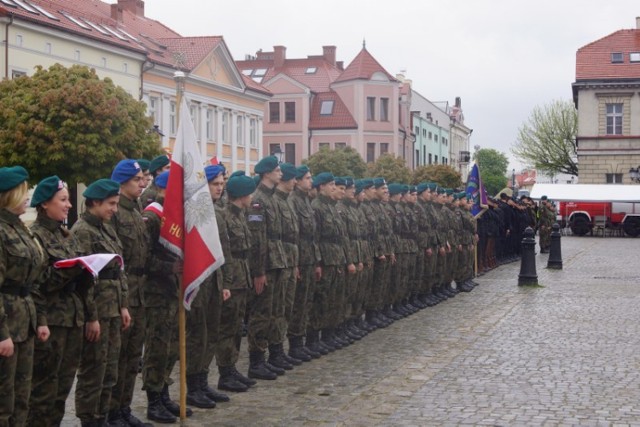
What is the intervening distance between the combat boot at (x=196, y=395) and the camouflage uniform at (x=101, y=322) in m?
1.37

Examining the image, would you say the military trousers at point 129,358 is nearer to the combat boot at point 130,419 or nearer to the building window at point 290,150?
the combat boot at point 130,419

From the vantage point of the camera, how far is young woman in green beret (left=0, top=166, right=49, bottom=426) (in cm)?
558

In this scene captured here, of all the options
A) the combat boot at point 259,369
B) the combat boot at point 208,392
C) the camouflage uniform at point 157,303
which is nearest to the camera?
the camouflage uniform at point 157,303

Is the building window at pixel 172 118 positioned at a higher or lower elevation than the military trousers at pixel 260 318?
higher

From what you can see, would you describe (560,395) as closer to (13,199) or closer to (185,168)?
(185,168)

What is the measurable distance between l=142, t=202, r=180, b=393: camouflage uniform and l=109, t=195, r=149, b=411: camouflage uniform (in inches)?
6.0

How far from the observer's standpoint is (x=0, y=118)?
26.7m

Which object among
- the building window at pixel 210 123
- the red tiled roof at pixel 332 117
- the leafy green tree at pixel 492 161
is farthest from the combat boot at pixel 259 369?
the leafy green tree at pixel 492 161

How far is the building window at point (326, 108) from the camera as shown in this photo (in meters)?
73.2

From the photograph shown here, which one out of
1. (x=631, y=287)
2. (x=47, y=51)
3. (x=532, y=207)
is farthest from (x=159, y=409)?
(x=47, y=51)

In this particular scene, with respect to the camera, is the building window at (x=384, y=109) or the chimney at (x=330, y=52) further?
the chimney at (x=330, y=52)

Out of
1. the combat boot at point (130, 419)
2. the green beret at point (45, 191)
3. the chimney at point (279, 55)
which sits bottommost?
the combat boot at point (130, 419)

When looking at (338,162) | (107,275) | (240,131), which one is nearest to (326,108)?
(338,162)

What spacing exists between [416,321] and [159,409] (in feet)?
22.5
